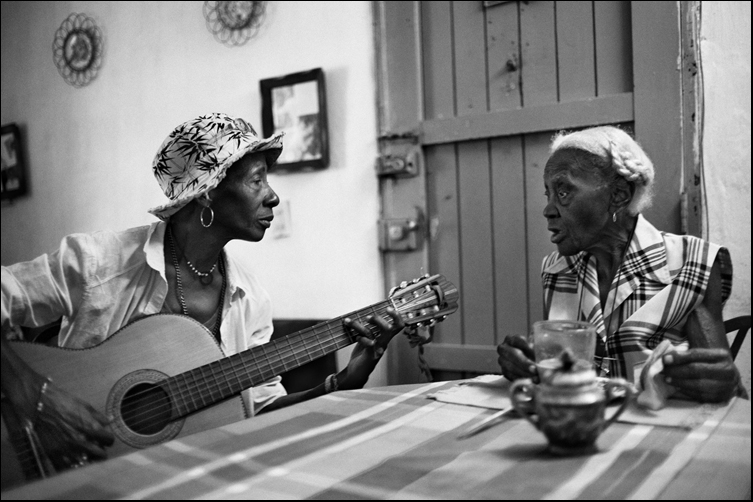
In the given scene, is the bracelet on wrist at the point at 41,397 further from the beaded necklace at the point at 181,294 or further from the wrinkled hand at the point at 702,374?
the wrinkled hand at the point at 702,374

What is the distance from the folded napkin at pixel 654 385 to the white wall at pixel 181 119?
174 cm

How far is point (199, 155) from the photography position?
1.81m

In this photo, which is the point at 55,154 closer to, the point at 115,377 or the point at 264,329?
the point at 264,329

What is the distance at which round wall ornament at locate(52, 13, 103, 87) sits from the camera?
13.2 feet

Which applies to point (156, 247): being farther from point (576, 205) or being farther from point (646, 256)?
point (646, 256)

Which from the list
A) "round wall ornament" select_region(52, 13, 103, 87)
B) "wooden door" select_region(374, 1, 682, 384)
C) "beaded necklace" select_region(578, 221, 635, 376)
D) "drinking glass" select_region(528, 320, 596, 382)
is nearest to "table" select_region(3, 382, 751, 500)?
"drinking glass" select_region(528, 320, 596, 382)

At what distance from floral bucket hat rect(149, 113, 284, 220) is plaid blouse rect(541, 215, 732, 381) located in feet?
3.55

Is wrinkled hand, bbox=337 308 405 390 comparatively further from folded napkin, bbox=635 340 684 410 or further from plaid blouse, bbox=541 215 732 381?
folded napkin, bbox=635 340 684 410

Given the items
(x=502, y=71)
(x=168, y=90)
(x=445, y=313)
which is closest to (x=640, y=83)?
(x=502, y=71)

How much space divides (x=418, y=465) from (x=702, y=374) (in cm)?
60

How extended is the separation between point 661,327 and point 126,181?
321cm

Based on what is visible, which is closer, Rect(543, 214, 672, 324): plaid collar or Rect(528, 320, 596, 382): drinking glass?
Rect(528, 320, 596, 382): drinking glass

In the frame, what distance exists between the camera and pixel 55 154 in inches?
167

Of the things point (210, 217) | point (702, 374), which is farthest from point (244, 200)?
point (702, 374)
